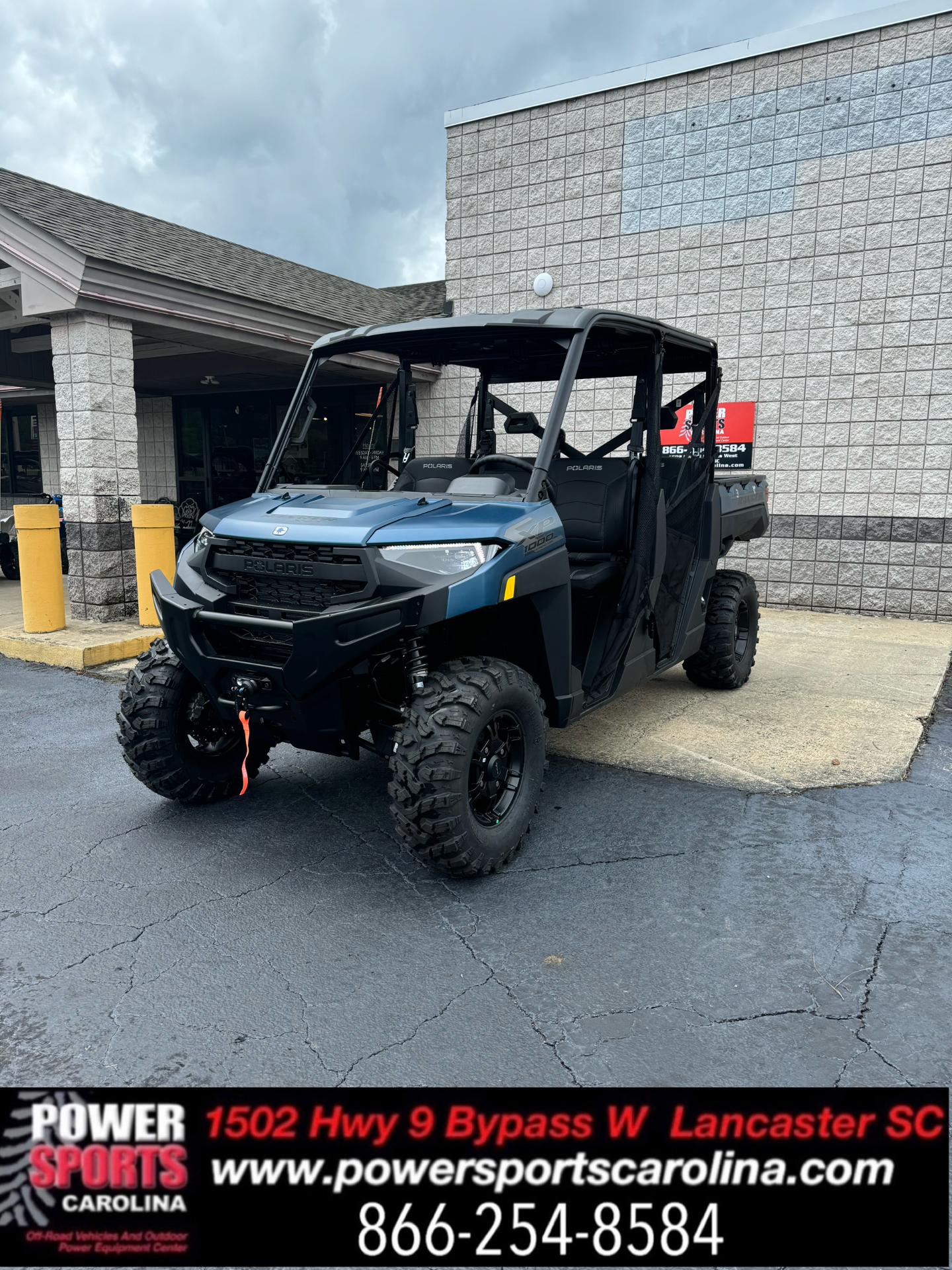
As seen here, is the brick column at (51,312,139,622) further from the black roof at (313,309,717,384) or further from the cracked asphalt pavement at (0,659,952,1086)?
the black roof at (313,309,717,384)

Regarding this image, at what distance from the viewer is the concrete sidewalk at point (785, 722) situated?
4859mm

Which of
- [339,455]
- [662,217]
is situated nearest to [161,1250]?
[662,217]

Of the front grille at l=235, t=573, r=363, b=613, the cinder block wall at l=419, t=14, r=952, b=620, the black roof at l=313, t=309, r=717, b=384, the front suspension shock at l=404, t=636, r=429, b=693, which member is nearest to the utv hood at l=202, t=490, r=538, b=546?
the front grille at l=235, t=573, r=363, b=613

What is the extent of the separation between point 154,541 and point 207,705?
4355 millimetres

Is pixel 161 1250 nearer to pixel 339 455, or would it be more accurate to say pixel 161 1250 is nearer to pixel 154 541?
pixel 154 541

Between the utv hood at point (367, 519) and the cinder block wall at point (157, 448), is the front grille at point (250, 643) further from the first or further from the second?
the cinder block wall at point (157, 448)

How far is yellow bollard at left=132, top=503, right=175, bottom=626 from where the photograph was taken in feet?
26.5

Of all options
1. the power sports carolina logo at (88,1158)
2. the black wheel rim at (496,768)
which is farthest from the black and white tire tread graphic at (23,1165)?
the black wheel rim at (496,768)

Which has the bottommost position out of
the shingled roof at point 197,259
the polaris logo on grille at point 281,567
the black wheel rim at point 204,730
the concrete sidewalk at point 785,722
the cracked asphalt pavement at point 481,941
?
the cracked asphalt pavement at point 481,941

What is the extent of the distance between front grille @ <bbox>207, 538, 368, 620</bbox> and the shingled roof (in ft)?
18.8

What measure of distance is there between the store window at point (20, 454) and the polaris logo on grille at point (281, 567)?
17.5 metres

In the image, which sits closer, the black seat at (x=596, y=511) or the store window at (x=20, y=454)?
the black seat at (x=596, y=511)

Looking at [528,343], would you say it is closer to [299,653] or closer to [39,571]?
[299,653]

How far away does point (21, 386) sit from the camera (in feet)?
51.3
